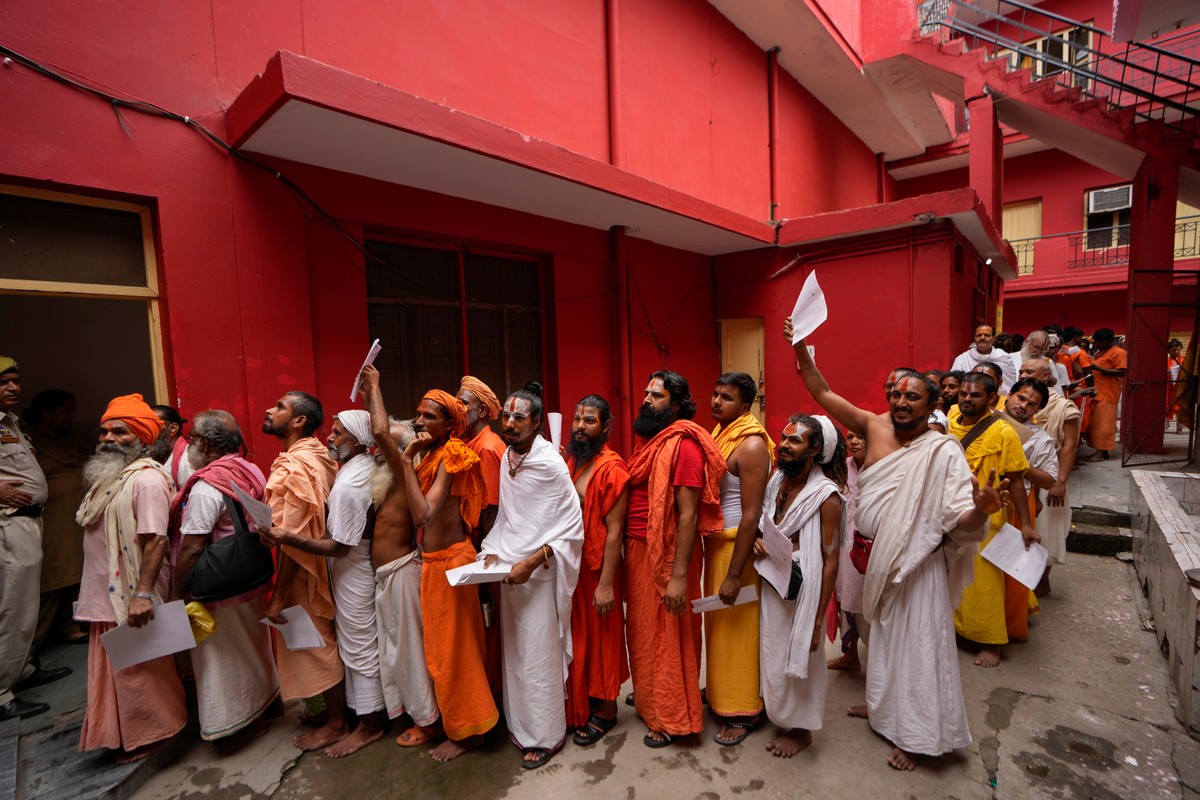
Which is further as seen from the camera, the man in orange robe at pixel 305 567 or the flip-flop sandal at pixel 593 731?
the flip-flop sandal at pixel 593 731

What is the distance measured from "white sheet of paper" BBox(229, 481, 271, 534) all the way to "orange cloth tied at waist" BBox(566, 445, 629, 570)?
4.86 ft

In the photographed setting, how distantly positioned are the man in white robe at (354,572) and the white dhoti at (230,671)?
453 millimetres

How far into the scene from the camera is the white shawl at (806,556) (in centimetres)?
261

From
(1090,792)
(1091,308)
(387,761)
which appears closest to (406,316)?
(387,761)

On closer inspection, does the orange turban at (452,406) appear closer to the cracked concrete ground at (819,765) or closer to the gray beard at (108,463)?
the gray beard at (108,463)

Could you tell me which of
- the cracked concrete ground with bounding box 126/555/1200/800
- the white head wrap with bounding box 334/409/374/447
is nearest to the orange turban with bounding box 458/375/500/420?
the white head wrap with bounding box 334/409/374/447

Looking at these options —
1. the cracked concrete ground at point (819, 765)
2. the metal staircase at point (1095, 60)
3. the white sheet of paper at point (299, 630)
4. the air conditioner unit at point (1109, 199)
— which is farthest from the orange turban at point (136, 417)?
the air conditioner unit at point (1109, 199)

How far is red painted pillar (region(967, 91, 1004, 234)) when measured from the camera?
9188 mm

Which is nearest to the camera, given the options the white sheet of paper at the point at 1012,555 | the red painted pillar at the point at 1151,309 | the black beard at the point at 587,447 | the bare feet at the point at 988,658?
the black beard at the point at 587,447

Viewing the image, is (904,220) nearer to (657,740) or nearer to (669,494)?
(669,494)

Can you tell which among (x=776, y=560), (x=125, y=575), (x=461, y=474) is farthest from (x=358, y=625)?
(x=776, y=560)

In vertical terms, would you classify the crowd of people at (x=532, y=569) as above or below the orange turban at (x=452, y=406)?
below

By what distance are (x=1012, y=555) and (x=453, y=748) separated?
3.16 m

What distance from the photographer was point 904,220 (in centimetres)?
672
